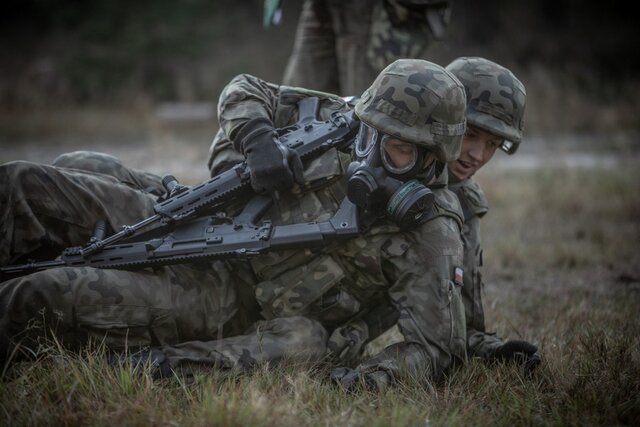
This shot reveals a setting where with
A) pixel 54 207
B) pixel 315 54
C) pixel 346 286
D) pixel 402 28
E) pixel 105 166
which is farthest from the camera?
pixel 315 54

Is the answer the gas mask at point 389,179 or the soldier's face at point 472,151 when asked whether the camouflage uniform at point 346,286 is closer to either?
the gas mask at point 389,179

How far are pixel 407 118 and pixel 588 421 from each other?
1.48 m

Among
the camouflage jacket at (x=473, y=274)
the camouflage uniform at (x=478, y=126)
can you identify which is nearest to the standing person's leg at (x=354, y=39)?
the camouflage uniform at (x=478, y=126)

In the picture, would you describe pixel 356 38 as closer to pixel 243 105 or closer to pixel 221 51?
pixel 243 105

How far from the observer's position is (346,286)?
133 inches

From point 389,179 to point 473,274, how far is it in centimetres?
80

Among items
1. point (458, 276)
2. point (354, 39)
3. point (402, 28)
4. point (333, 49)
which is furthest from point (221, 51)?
point (458, 276)

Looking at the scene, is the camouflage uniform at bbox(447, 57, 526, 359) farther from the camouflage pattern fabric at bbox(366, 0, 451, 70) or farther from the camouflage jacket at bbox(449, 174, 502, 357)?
the camouflage pattern fabric at bbox(366, 0, 451, 70)

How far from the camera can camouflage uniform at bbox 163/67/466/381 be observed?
308cm

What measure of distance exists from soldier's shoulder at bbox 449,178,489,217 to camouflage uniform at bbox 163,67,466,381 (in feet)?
1.15

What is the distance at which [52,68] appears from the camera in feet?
46.8

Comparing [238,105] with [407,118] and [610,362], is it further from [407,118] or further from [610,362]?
[610,362]

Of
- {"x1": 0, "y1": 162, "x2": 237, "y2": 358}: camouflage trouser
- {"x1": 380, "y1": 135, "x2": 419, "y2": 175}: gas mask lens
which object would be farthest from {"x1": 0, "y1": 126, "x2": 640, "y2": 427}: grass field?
{"x1": 380, "y1": 135, "x2": 419, "y2": 175}: gas mask lens

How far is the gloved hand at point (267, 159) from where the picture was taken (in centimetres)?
315
